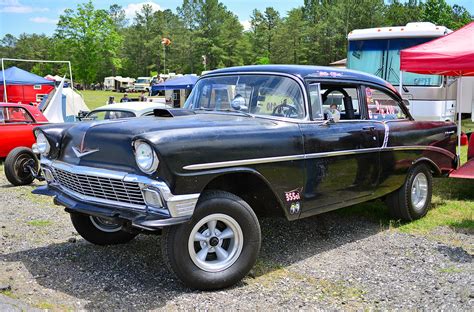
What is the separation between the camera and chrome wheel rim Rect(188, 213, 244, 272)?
3.82 m

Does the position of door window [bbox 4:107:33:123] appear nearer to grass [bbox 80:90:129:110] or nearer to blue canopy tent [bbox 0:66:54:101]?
blue canopy tent [bbox 0:66:54:101]

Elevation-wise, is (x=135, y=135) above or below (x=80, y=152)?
above

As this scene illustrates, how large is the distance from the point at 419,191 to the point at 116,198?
13.4ft

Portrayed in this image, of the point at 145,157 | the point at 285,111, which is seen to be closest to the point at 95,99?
the point at 285,111

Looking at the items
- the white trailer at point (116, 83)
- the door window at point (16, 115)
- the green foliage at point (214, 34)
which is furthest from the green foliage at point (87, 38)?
the door window at point (16, 115)

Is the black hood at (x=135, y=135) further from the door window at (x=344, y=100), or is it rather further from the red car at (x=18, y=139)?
the red car at (x=18, y=139)

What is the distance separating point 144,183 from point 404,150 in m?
3.46

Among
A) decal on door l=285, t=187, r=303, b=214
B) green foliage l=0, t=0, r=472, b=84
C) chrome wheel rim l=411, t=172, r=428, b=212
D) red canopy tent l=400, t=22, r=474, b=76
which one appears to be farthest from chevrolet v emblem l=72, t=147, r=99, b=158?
green foliage l=0, t=0, r=472, b=84

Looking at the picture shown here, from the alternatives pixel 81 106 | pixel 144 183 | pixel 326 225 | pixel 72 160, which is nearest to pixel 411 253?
pixel 326 225

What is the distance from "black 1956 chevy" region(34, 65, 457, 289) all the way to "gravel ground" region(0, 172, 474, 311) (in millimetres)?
258

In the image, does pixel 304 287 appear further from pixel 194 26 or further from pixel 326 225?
pixel 194 26

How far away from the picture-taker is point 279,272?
4.45 metres

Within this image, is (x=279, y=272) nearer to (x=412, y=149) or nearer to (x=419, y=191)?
(x=412, y=149)

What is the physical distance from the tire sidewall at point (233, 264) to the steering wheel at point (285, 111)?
1.09 m
